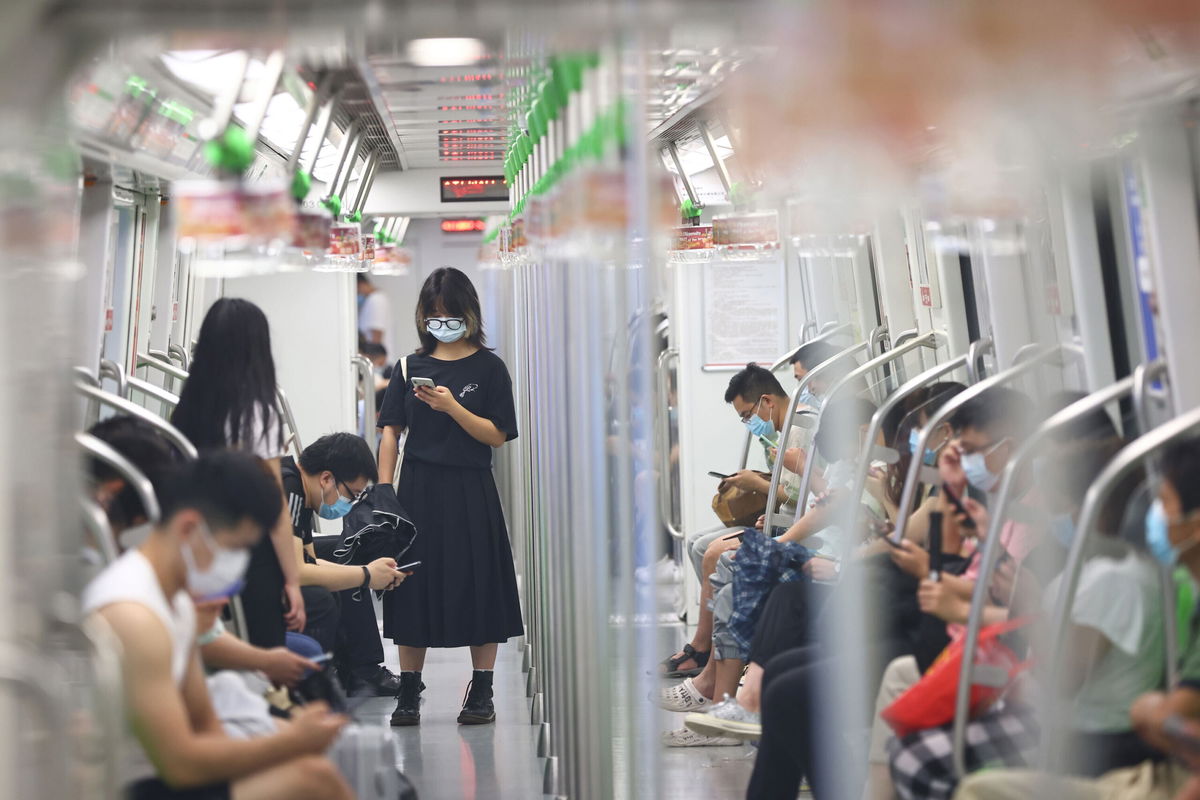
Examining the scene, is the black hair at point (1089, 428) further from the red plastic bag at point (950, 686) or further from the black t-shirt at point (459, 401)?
the black t-shirt at point (459, 401)

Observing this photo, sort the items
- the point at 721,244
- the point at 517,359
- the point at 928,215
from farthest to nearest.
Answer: the point at 517,359
the point at 721,244
the point at 928,215

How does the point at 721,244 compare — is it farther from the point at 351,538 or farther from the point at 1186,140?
the point at 1186,140

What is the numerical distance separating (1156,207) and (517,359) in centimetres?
391

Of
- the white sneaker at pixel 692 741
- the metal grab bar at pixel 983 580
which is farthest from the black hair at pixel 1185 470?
the white sneaker at pixel 692 741

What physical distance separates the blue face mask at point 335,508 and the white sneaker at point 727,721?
127cm

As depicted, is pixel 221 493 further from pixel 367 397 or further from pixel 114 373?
pixel 367 397

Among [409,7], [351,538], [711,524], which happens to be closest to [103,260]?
[409,7]

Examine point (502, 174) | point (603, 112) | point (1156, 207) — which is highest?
point (502, 174)

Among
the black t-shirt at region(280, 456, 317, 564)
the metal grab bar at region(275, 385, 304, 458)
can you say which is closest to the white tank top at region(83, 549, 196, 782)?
the metal grab bar at region(275, 385, 304, 458)

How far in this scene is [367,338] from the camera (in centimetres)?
643

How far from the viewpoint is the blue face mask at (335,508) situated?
4.16 meters

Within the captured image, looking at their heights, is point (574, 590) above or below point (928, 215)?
below

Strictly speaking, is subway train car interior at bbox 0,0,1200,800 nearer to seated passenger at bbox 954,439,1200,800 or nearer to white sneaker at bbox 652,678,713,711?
seated passenger at bbox 954,439,1200,800

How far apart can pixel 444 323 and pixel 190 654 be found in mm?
2748
